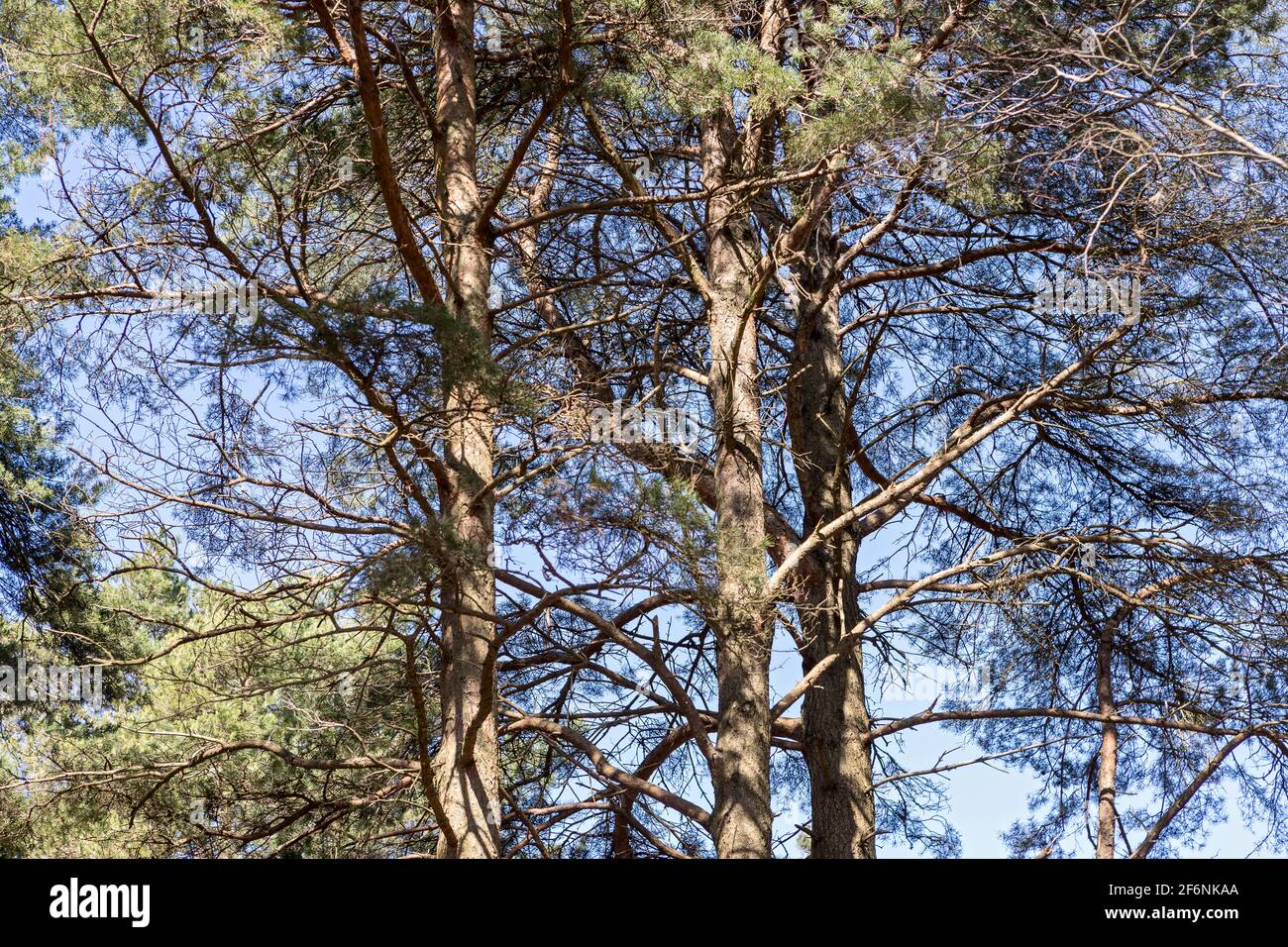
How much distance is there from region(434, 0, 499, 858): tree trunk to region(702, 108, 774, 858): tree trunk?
1.18m

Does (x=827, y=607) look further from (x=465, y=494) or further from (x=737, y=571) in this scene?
(x=465, y=494)

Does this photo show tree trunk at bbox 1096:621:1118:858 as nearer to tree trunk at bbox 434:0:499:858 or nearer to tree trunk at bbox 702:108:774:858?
tree trunk at bbox 702:108:774:858

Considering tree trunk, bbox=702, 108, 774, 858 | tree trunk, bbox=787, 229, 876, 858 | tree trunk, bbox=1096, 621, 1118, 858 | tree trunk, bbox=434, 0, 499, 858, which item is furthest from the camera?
tree trunk, bbox=1096, 621, 1118, 858

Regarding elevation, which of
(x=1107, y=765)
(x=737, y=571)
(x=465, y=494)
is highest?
(x=465, y=494)

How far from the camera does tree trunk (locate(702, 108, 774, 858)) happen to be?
21.0 feet

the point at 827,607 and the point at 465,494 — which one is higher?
the point at 465,494

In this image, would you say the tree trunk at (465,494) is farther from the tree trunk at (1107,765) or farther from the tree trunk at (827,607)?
the tree trunk at (1107,765)

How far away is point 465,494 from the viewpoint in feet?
20.1

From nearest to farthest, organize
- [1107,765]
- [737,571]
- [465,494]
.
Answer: [465,494], [737,571], [1107,765]

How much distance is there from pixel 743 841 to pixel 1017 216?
13.7 feet

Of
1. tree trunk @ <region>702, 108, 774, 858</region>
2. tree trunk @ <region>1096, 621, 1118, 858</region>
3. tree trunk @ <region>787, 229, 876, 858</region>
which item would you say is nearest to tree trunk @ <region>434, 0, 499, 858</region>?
tree trunk @ <region>702, 108, 774, 858</region>

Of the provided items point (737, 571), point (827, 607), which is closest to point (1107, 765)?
point (827, 607)

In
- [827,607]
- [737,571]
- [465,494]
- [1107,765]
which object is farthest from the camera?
[1107,765]

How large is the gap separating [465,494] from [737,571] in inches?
53.1
